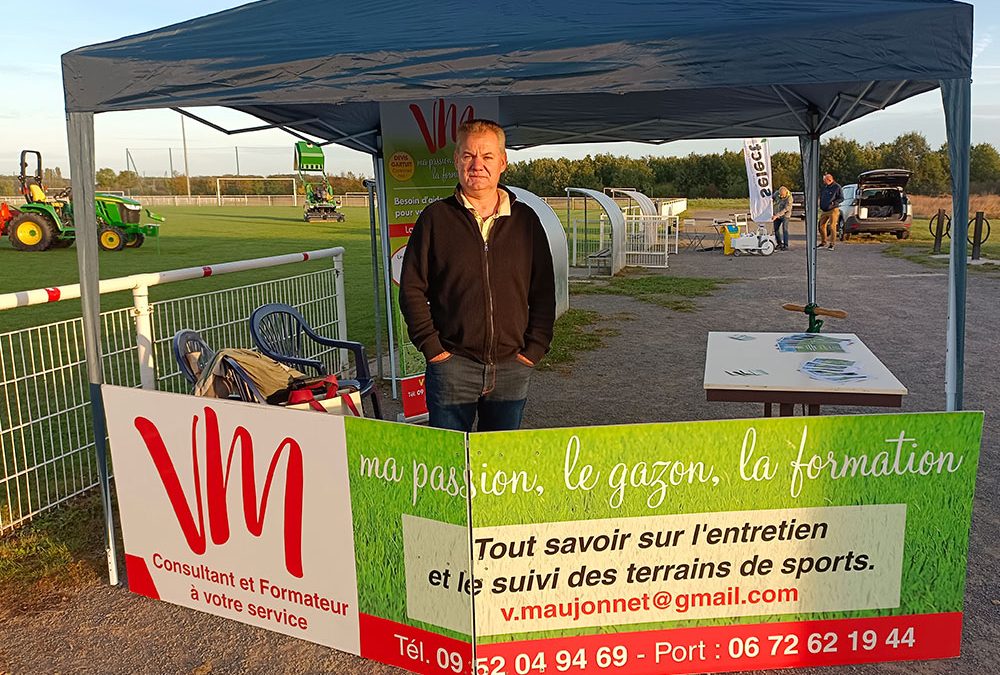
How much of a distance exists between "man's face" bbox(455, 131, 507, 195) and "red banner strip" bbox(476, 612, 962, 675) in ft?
5.74

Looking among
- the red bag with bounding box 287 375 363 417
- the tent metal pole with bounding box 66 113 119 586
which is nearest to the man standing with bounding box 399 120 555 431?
the red bag with bounding box 287 375 363 417

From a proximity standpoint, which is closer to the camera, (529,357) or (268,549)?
(268,549)

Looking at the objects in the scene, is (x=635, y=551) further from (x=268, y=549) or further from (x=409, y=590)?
(x=268, y=549)

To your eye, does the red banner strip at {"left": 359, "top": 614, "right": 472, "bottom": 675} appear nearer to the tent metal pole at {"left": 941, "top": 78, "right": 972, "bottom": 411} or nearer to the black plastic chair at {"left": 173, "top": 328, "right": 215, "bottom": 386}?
the black plastic chair at {"left": 173, "top": 328, "right": 215, "bottom": 386}

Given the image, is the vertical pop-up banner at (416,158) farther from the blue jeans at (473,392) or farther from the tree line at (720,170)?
the tree line at (720,170)

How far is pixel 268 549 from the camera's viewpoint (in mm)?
3086

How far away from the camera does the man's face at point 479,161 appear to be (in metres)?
3.06

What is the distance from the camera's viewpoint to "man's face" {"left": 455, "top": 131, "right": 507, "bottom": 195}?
121 inches

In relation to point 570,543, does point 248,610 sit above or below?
below

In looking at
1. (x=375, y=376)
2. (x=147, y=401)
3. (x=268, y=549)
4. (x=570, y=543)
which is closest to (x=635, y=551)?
(x=570, y=543)

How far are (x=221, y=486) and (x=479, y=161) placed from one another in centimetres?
165

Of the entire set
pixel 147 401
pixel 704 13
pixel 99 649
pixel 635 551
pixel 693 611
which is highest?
pixel 704 13

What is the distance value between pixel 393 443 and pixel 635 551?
0.93 meters

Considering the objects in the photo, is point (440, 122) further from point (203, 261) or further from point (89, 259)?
point (203, 261)
